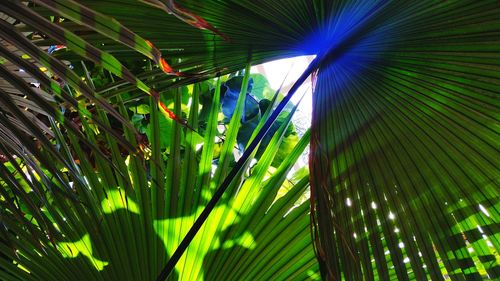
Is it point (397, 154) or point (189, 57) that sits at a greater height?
point (189, 57)

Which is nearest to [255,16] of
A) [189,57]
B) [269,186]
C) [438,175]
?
[189,57]

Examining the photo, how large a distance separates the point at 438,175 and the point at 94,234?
0.62m

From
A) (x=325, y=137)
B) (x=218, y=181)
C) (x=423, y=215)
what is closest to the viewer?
(x=423, y=215)

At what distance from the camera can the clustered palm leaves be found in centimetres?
67

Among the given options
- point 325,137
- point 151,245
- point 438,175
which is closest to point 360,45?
point 325,137

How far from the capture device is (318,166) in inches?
30.6

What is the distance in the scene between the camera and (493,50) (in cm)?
71

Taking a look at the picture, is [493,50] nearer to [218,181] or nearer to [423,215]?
[423,215]

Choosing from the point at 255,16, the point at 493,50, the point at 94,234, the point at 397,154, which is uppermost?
the point at 255,16

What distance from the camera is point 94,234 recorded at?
0.90 metres

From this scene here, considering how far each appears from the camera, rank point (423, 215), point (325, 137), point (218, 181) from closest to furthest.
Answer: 1. point (423, 215)
2. point (325, 137)
3. point (218, 181)

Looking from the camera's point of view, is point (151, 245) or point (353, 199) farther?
point (151, 245)

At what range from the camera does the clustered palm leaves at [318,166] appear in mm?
Result: 672

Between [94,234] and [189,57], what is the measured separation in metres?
0.39
